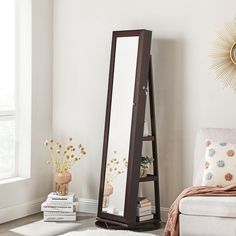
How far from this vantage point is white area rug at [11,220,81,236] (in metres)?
5.01

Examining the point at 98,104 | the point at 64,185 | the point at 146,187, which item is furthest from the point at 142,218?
the point at 98,104

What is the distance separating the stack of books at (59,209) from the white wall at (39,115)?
0.31 metres

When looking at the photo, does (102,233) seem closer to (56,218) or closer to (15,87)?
(56,218)

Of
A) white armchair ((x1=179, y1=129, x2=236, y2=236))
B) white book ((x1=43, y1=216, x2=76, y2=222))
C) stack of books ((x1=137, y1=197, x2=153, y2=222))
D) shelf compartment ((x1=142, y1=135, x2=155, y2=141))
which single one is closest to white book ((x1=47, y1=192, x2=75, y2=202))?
white book ((x1=43, y1=216, x2=76, y2=222))

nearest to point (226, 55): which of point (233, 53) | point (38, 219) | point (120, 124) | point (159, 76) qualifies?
point (233, 53)

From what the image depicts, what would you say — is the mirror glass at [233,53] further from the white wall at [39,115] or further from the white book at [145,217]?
the white wall at [39,115]

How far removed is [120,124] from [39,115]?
3.18ft

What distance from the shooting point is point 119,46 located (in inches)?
209

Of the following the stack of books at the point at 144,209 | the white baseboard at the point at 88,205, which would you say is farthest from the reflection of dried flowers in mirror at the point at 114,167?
the white baseboard at the point at 88,205

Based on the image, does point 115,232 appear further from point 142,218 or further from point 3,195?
point 3,195

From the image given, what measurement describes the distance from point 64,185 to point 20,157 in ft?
1.81

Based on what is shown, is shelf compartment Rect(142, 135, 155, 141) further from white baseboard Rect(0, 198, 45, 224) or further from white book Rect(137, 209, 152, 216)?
white baseboard Rect(0, 198, 45, 224)

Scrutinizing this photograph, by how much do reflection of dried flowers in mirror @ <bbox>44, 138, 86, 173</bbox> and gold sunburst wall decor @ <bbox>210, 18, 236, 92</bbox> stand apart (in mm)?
1501

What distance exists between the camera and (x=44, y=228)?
17.0ft
